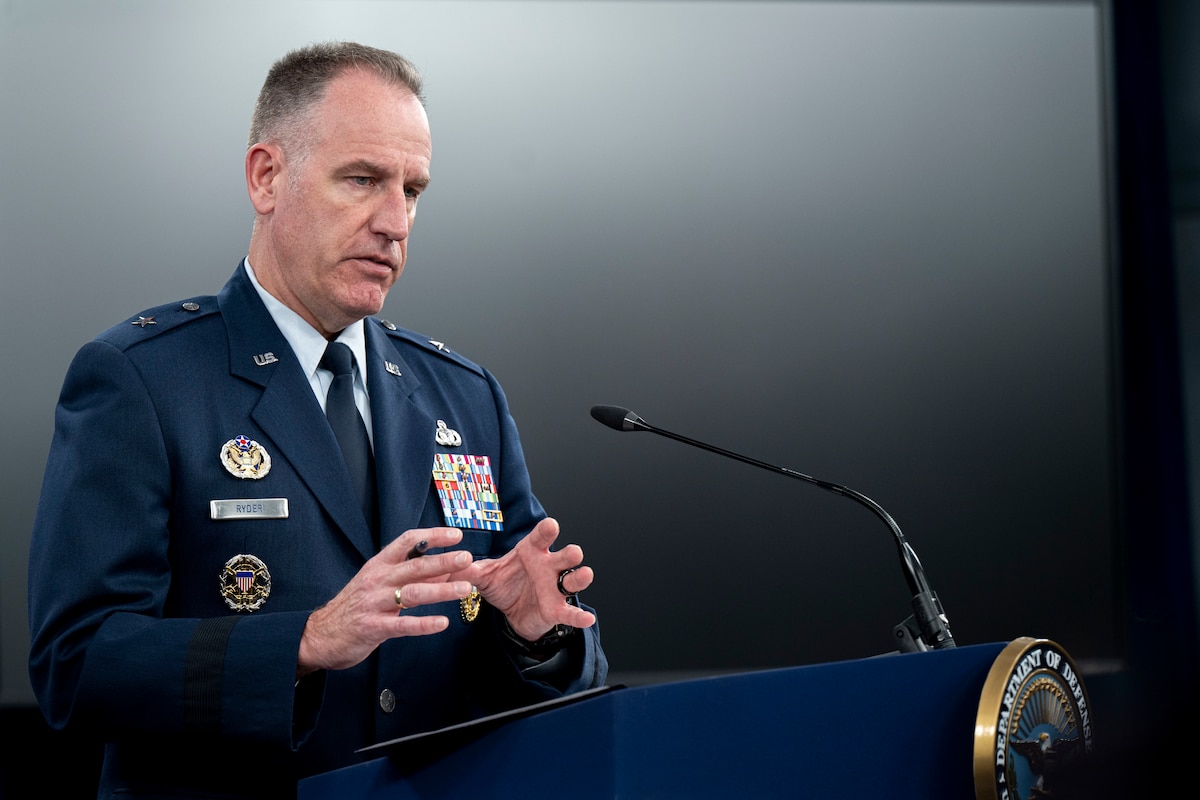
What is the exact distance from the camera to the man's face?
1609 millimetres

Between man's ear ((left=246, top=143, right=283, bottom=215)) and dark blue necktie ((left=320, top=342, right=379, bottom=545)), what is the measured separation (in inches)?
9.1

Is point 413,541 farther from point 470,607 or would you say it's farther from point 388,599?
point 470,607

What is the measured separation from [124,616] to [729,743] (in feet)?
2.30

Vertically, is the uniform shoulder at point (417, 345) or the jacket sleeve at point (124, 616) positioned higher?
the uniform shoulder at point (417, 345)

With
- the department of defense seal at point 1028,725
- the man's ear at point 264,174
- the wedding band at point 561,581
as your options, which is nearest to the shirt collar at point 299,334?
the man's ear at point 264,174

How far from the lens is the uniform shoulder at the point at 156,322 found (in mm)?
1501

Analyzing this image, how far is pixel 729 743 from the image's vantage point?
0.96 metres

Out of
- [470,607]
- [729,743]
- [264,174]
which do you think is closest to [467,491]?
[470,607]

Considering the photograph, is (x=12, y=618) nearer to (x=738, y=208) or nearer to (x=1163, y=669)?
(x=738, y=208)

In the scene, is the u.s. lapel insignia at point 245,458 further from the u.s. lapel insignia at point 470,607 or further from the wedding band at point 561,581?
the wedding band at point 561,581

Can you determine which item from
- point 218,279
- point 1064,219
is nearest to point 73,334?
point 218,279

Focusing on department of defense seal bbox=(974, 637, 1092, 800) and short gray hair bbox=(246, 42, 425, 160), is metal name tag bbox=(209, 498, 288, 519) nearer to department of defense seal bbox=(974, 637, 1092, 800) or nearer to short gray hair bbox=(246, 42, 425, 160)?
short gray hair bbox=(246, 42, 425, 160)

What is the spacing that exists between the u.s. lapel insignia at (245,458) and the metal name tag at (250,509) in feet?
0.12

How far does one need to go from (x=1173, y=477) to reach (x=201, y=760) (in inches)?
43.7
